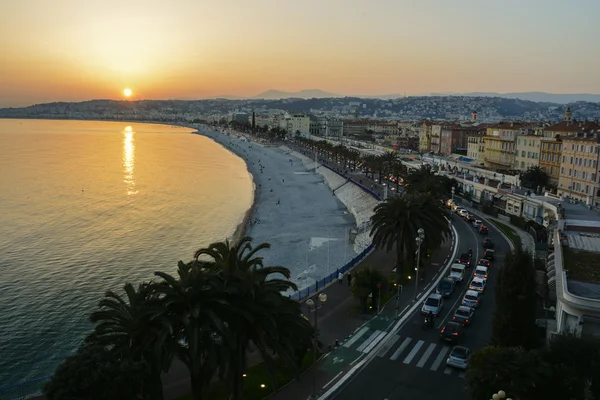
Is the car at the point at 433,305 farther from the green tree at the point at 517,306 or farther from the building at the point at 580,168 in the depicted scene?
the building at the point at 580,168

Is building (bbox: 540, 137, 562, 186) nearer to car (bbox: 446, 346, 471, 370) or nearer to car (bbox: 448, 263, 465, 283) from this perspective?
car (bbox: 448, 263, 465, 283)

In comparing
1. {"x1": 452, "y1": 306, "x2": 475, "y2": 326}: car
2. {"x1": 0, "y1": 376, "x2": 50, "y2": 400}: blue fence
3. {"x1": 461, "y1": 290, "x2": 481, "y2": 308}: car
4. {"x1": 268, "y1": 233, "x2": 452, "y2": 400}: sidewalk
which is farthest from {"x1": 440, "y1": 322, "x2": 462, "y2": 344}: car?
{"x1": 0, "y1": 376, "x2": 50, "y2": 400}: blue fence

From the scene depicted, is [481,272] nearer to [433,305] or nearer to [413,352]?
[433,305]

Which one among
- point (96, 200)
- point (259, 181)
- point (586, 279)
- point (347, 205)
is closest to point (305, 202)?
point (347, 205)

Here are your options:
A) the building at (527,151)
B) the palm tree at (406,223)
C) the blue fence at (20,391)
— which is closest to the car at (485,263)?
the palm tree at (406,223)

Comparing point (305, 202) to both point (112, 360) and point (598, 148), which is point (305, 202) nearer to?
point (598, 148)

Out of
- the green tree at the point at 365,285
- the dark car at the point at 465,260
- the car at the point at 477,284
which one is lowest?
the dark car at the point at 465,260
